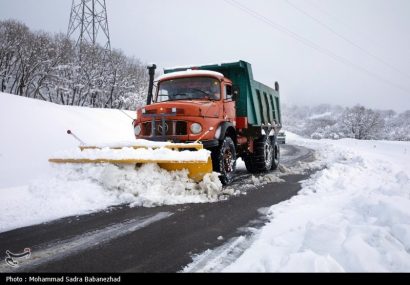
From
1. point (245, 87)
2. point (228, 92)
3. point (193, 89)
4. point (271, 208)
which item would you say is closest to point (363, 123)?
point (245, 87)

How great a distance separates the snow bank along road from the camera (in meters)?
3.48

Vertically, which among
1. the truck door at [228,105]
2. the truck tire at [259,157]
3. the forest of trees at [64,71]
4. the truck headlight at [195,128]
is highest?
the forest of trees at [64,71]

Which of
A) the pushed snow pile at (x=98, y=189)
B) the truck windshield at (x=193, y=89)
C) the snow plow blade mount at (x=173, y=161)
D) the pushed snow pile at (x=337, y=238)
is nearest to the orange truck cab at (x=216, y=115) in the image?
the truck windshield at (x=193, y=89)

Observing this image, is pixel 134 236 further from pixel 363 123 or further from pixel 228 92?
pixel 363 123

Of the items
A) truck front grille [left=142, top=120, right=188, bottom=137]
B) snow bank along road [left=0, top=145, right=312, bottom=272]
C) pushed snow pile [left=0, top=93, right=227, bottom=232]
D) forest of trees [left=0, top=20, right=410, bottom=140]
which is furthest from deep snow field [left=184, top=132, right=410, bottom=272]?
forest of trees [left=0, top=20, right=410, bottom=140]

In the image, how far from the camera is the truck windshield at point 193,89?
27.6 feet

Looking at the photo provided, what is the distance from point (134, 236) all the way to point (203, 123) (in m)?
3.63

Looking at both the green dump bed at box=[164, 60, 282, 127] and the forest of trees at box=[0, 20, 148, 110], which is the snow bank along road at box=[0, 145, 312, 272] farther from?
the forest of trees at box=[0, 20, 148, 110]

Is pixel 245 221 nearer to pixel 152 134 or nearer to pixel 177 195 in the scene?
pixel 177 195

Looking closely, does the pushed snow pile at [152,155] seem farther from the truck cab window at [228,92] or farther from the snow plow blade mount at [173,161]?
the truck cab window at [228,92]

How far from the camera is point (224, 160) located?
7.96 m

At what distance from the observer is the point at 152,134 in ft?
25.1

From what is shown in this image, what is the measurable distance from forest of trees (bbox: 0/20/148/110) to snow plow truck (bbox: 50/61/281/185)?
21.4 metres
